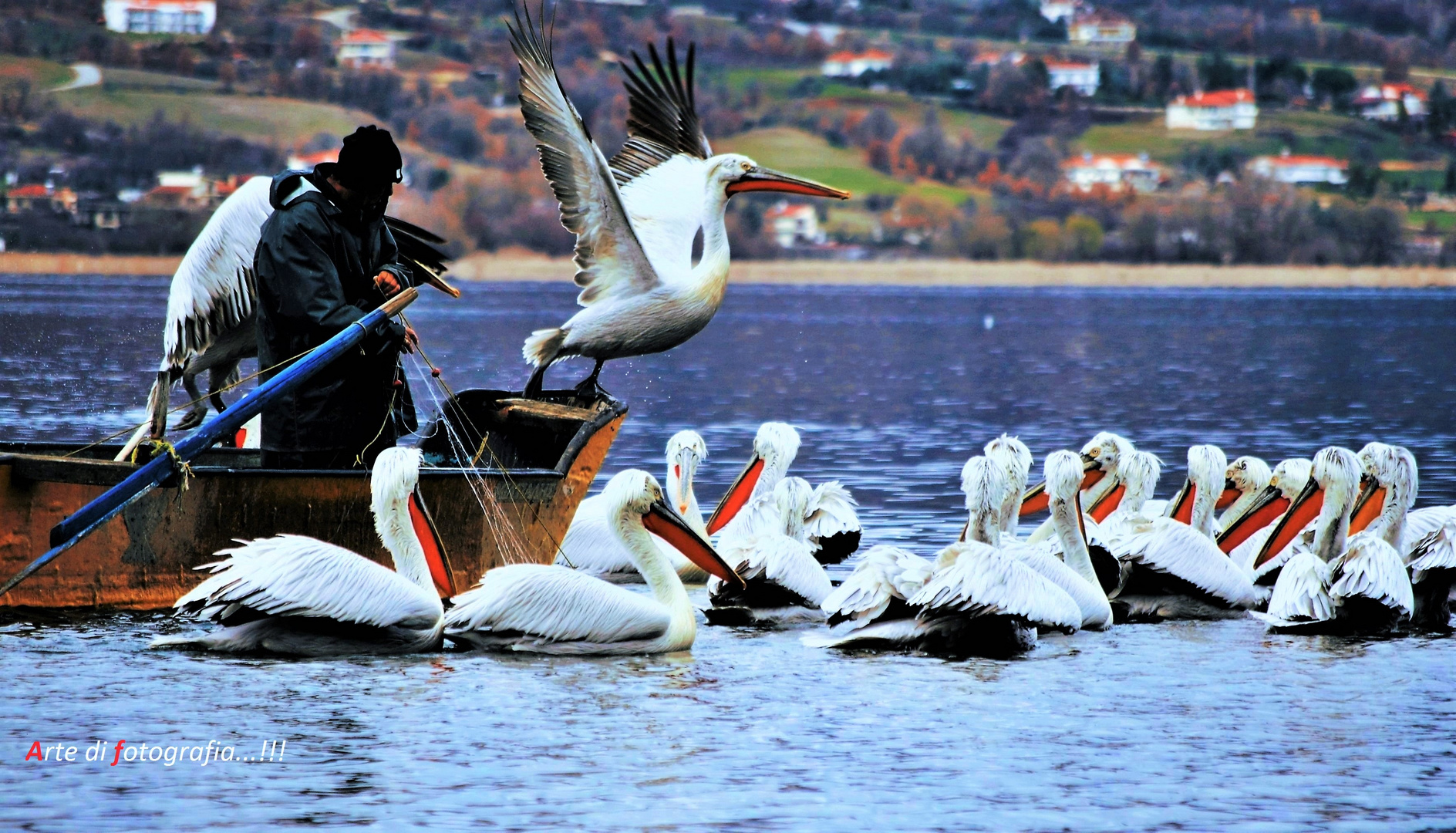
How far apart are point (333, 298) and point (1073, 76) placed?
110165mm

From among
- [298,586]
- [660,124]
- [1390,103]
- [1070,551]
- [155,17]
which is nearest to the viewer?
[298,586]

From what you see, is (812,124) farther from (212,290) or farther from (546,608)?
(546,608)

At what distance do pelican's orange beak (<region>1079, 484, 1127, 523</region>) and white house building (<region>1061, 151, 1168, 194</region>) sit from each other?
82.7m

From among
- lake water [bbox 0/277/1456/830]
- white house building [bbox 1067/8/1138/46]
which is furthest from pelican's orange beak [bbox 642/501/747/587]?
white house building [bbox 1067/8/1138/46]

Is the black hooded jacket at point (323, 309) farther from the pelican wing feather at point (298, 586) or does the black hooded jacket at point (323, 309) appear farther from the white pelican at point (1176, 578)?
the white pelican at point (1176, 578)

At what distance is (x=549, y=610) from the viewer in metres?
7.11

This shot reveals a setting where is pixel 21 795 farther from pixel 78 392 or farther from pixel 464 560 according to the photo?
pixel 78 392

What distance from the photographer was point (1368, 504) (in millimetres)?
8859

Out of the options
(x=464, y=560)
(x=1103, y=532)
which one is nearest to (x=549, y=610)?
(x=464, y=560)

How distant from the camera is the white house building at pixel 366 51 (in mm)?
96625

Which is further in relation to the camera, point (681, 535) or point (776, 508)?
point (776, 508)

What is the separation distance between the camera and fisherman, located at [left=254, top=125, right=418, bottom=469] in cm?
733

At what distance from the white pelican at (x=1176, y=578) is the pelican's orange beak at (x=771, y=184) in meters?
2.98

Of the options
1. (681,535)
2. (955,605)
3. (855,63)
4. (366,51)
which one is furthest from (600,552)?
(855,63)
